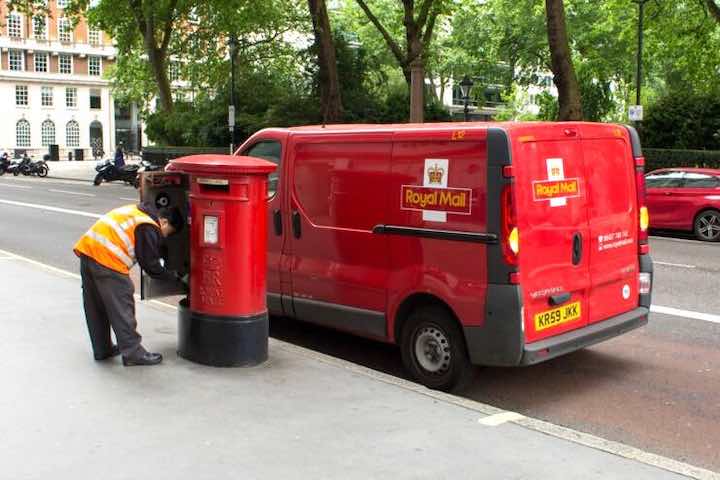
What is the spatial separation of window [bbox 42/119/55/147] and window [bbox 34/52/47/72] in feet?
18.0

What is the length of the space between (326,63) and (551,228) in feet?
79.1

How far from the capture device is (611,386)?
20.5 ft

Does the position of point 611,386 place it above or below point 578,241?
below

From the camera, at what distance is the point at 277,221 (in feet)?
23.5

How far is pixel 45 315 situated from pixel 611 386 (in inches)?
197

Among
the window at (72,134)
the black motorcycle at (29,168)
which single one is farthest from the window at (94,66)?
the black motorcycle at (29,168)

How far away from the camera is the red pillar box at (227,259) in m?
5.84

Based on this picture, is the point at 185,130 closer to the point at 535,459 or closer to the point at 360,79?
the point at 360,79

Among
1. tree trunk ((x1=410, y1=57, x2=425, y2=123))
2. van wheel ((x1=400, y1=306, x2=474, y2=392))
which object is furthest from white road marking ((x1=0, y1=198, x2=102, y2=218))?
van wheel ((x1=400, y1=306, x2=474, y2=392))

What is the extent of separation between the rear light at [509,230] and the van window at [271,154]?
240 cm

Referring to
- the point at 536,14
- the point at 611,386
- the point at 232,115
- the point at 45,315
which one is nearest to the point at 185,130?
the point at 232,115

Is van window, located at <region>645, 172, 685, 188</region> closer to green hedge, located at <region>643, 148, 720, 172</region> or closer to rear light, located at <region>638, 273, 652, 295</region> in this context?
green hedge, located at <region>643, 148, 720, 172</region>

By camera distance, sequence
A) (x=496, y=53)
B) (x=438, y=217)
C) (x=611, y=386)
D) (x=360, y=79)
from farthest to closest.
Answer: (x=496, y=53) < (x=360, y=79) < (x=611, y=386) < (x=438, y=217)

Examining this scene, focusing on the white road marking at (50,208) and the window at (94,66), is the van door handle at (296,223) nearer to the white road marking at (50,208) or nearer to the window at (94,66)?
the white road marking at (50,208)
